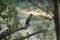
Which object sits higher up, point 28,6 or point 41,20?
point 28,6

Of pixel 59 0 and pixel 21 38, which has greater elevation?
pixel 59 0

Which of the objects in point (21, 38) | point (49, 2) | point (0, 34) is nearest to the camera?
point (0, 34)

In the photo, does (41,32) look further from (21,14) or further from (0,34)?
(0,34)

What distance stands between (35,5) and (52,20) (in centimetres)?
22

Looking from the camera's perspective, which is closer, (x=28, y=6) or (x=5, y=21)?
(x=5, y=21)

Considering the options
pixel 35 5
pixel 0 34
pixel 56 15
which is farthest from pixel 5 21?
pixel 56 15

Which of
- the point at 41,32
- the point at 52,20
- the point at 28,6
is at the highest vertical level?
the point at 28,6

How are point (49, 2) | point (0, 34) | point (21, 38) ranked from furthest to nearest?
point (49, 2), point (21, 38), point (0, 34)

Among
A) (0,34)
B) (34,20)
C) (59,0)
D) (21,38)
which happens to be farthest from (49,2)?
(0,34)

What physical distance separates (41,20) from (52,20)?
4.1 inches

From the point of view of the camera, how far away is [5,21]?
1.04 m

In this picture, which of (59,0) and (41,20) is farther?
(41,20)

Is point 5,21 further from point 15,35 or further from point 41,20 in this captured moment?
point 41,20

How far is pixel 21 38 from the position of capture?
1.15 meters
